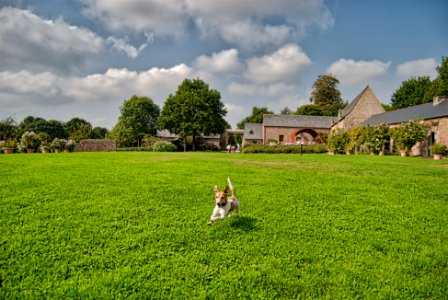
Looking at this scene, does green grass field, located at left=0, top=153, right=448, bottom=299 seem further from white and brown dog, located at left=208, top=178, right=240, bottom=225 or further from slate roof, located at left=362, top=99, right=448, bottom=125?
slate roof, located at left=362, top=99, right=448, bottom=125

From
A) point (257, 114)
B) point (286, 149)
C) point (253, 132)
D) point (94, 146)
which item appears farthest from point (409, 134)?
point (257, 114)

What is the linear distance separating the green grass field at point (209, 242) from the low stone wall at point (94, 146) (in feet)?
92.2

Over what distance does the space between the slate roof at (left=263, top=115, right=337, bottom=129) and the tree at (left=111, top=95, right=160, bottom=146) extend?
26723 millimetres

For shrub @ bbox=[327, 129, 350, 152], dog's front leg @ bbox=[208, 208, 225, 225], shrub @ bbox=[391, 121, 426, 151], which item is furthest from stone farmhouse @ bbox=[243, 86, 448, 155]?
dog's front leg @ bbox=[208, 208, 225, 225]

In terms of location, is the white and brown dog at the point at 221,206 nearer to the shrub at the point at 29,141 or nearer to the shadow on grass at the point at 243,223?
the shadow on grass at the point at 243,223

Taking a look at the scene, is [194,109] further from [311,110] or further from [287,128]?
[311,110]

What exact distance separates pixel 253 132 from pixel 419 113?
2693 cm

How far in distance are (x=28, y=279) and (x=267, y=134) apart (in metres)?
46.5

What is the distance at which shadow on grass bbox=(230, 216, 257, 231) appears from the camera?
4855 millimetres

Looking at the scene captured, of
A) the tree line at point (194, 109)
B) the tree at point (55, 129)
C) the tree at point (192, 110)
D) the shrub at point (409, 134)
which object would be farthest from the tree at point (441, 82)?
the tree at point (55, 129)

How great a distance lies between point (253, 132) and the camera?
5041 cm

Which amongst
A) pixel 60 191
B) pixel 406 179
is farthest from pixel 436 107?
pixel 60 191

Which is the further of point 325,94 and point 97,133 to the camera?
point 97,133

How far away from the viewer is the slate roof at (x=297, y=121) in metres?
48.4
